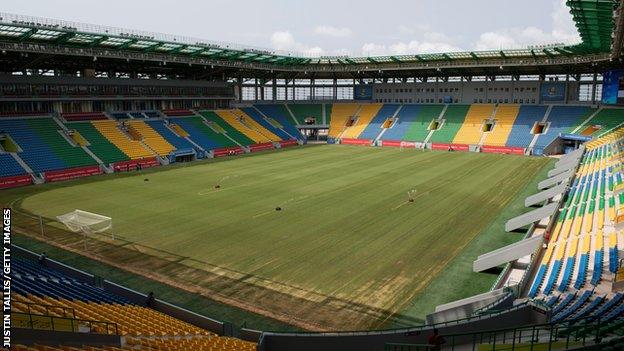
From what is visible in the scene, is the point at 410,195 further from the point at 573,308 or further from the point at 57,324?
the point at 57,324

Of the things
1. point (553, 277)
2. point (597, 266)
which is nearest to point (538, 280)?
point (553, 277)

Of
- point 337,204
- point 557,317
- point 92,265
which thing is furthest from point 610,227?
point 92,265

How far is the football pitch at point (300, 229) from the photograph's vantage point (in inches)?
737

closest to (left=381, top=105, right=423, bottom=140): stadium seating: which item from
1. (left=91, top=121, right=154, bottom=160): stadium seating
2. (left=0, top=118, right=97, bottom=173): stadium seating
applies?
(left=91, top=121, right=154, bottom=160): stadium seating

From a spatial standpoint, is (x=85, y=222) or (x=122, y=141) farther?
(x=122, y=141)

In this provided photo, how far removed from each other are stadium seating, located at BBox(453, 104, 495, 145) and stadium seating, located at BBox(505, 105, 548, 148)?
4.60 m

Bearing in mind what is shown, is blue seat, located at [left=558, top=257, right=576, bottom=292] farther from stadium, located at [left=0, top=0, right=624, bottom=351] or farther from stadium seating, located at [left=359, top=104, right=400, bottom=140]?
stadium seating, located at [left=359, top=104, right=400, bottom=140]

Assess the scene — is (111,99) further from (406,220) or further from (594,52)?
(594,52)

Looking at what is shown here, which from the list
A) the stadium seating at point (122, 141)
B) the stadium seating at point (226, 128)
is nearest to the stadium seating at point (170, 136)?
the stadium seating at point (122, 141)

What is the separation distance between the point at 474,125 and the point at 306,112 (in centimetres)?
3127

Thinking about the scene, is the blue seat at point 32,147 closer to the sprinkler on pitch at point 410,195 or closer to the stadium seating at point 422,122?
the sprinkler on pitch at point 410,195

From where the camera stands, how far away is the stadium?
1407 centimetres

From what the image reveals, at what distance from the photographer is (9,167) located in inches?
1655

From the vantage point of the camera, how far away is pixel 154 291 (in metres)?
19.1
